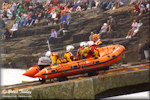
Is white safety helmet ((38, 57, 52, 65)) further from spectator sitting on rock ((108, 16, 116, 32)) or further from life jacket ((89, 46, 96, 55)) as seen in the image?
spectator sitting on rock ((108, 16, 116, 32))

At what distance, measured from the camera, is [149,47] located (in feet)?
30.1

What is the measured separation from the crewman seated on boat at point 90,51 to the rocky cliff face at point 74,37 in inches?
102

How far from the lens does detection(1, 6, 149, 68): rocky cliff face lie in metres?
9.60

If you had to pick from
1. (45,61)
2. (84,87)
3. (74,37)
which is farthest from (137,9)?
(84,87)

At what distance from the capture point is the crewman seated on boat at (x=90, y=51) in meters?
A: 7.11

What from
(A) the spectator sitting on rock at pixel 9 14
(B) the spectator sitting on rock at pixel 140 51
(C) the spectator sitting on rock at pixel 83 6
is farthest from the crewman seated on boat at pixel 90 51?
(A) the spectator sitting on rock at pixel 9 14

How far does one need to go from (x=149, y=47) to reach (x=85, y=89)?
394 centimetres

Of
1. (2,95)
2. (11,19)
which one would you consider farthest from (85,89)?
(11,19)

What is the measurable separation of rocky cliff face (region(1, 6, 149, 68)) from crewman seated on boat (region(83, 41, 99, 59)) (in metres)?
2.59

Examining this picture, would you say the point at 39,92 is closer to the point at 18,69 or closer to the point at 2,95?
the point at 2,95

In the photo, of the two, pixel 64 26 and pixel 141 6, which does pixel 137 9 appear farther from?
pixel 64 26

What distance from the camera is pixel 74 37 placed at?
1061 cm

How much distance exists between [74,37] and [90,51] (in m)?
3.48

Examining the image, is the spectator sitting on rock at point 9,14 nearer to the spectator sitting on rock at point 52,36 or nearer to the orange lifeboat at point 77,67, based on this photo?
the spectator sitting on rock at point 52,36
